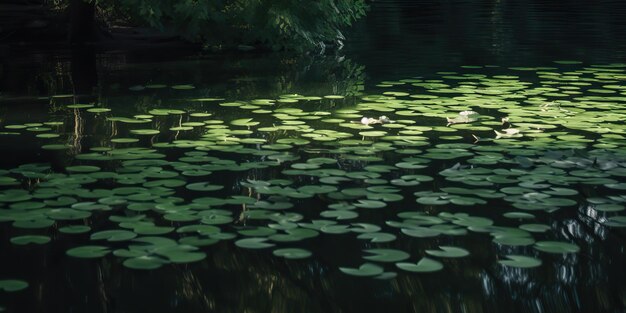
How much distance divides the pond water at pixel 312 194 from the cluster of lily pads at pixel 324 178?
16 millimetres

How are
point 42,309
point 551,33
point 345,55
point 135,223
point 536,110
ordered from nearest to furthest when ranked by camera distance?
point 42,309, point 135,223, point 536,110, point 345,55, point 551,33

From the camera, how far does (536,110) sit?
8180 mm

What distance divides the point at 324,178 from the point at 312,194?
38 cm

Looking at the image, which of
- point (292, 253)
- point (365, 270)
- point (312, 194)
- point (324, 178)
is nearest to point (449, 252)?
point (365, 270)

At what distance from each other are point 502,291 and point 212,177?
89.3 inches

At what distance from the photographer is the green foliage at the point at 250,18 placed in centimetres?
1248

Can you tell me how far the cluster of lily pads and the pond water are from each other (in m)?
0.02

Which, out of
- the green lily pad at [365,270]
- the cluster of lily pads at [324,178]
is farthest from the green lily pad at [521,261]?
the green lily pad at [365,270]

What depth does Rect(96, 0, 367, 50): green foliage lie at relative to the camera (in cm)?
1248

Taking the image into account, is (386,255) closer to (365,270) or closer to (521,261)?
(365,270)

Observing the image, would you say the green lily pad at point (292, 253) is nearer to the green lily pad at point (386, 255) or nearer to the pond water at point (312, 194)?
the pond water at point (312, 194)

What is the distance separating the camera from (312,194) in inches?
205

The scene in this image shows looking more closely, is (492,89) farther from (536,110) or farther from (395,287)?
(395,287)

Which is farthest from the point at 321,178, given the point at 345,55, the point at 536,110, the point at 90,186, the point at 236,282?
the point at 345,55
